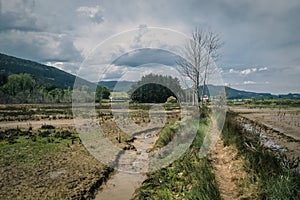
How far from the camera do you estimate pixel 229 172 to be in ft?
28.4

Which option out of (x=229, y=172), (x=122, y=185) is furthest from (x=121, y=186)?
(x=229, y=172)

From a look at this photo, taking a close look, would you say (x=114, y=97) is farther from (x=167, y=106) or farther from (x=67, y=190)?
(x=67, y=190)

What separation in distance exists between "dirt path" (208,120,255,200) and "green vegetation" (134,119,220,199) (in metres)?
0.35

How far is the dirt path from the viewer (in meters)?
6.62

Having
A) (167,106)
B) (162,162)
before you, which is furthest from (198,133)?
(167,106)

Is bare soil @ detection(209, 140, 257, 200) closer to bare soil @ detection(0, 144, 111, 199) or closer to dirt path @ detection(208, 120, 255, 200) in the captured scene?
dirt path @ detection(208, 120, 255, 200)

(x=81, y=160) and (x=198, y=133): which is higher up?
(x=198, y=133)

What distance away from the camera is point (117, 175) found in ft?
36.9

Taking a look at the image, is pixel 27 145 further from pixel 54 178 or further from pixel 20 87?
pixel 20 87

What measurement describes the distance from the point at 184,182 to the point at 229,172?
1522 millimetres

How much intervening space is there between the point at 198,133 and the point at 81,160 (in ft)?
18.9

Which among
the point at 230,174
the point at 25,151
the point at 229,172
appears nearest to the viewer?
the point at 230,174

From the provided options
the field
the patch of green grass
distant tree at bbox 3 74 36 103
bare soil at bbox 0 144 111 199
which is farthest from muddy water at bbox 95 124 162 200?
distant tree at bbox 3 74 36 103

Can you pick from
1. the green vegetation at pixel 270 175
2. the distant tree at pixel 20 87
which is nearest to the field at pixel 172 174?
the green vegetation at pixel 270 175
